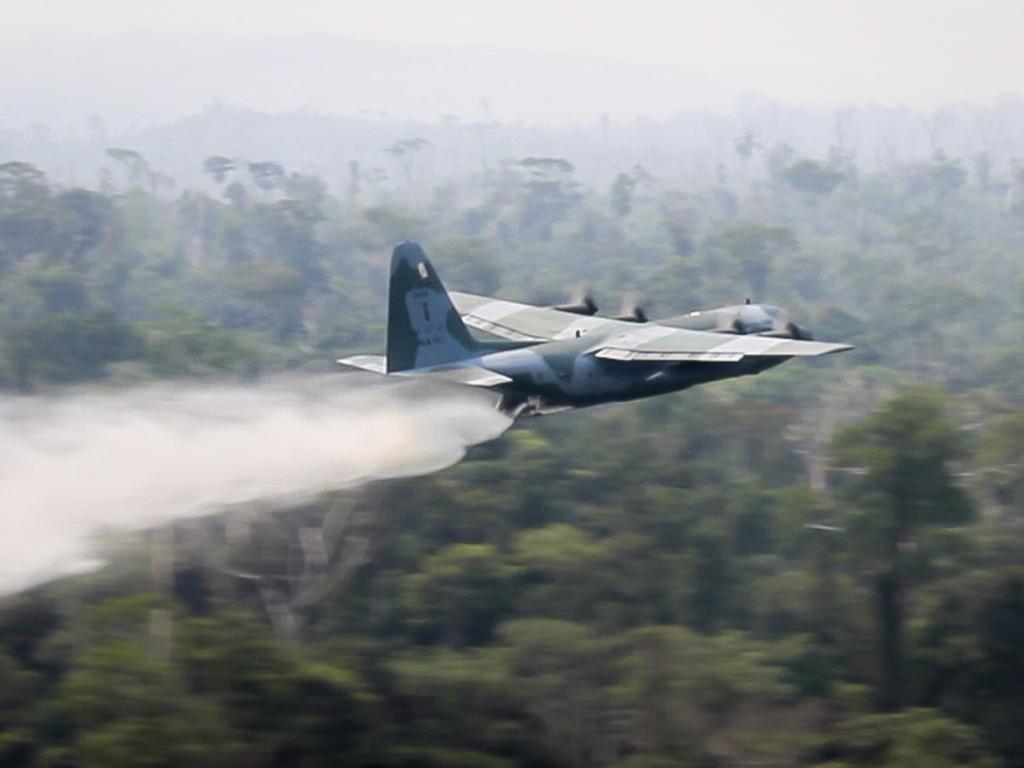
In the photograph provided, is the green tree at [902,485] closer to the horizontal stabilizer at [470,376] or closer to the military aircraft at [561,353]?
the military aircraft at [561,353]

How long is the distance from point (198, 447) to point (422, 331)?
5957mm

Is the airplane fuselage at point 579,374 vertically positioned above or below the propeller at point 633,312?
below

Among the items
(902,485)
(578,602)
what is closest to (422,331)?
(578,602)

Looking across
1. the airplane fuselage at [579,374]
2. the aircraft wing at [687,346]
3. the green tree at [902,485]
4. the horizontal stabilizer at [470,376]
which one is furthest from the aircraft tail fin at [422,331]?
the green tree at [902,485]

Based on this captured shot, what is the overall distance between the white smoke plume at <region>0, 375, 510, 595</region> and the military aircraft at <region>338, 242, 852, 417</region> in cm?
159

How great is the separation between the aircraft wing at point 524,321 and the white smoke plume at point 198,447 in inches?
88.1

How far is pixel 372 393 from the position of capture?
40.4 meters

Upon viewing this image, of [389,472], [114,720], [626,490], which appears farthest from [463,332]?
[626,490]

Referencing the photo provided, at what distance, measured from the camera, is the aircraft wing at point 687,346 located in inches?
1405

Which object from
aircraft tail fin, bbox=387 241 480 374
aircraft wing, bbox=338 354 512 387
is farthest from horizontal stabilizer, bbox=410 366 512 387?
aircraft tail fin, bbox=387 241 480 374

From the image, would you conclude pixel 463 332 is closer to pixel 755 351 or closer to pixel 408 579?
pixel 755 351

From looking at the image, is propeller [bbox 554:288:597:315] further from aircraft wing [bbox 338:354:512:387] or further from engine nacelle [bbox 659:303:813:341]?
aircraft wing [bbox 338:354:512:387]

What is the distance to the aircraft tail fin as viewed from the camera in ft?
123

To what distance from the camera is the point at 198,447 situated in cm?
3856
